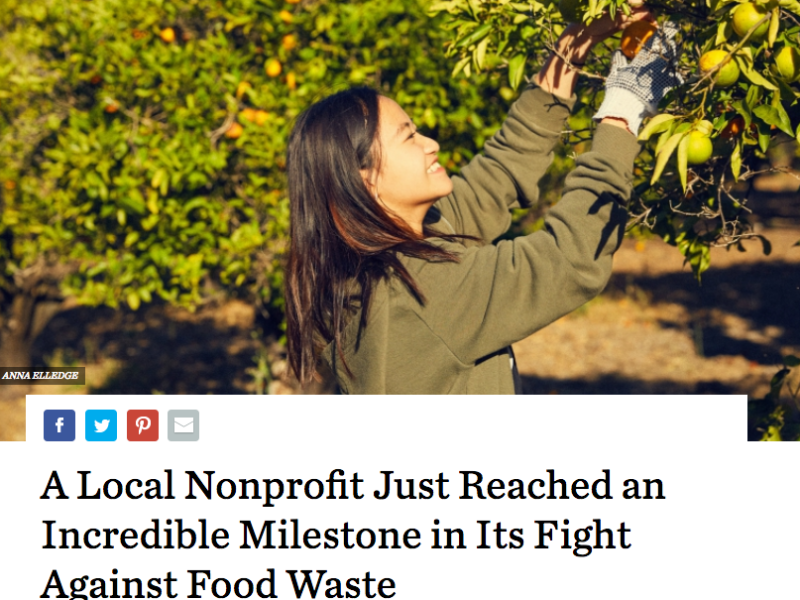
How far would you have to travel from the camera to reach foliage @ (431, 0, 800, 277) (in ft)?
4.49

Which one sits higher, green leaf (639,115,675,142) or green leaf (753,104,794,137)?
green leaf (753,104,794,137)

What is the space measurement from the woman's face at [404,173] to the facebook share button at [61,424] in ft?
3.46

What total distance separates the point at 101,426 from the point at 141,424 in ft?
0.37

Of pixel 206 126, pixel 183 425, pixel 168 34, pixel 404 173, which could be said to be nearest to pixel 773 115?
pixel 404 173

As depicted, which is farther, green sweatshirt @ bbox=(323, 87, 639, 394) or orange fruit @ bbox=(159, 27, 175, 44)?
orange fruit @ bbox=(159, 27, 175, 44)

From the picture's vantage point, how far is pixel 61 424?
2.17 metres

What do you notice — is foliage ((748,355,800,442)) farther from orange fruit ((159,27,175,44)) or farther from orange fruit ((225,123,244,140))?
orange fruit ((159,27,175,44))

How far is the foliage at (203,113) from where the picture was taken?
12.9 feet

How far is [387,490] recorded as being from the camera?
6.49 feet

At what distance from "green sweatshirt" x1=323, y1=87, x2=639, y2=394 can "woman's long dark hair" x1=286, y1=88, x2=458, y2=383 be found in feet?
0.12

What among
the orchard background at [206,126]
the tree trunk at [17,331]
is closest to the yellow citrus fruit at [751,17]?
the orchard background at [206,126]

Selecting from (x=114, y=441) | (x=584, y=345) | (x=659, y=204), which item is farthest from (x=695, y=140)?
(x=584, y=345)

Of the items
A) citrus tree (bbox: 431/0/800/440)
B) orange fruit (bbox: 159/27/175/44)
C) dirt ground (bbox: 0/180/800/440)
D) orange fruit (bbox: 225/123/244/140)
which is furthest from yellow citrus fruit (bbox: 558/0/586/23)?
dirt ground (bbox: 0/180/800/440)

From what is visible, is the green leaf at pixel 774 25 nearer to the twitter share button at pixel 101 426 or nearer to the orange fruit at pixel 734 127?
the orange fruit at pixel 734 127
